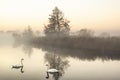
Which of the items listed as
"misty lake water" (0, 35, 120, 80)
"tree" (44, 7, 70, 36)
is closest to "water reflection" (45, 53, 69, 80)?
"misty lake water" (0, 35, 120, 80)

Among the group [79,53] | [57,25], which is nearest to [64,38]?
[57,25]

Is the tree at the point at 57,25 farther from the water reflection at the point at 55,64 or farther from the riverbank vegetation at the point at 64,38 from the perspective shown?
the water reflection at the point at 55,64

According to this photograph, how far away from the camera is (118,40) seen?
6.40m

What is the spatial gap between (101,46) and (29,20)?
124cm

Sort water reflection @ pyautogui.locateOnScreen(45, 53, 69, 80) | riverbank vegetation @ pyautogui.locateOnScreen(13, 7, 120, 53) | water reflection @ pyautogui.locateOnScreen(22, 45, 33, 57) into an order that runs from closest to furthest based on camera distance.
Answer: water reflection @ pyautogui.locateOnScreen(45, 53, 69, 80) < riverbank vegetation @ pyautogui.locateOnScreen(13, 7, 120, 53) < water reflection @ pyautogui.locateOnScreen(22, 45, 33, 57)

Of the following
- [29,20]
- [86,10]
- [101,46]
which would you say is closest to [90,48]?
[101,46]

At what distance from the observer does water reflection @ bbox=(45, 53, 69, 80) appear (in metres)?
6.32

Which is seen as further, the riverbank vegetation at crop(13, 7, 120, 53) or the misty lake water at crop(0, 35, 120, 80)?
the riverbank vegetation at crop(13, 7, 120, 53)

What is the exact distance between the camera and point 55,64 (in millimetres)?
6500

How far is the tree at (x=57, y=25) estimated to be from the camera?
6387 mm

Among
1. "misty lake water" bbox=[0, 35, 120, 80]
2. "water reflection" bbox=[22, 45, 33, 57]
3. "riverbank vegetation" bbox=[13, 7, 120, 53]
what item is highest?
"riverbank vegetation" bbox=[13, 7, 120, 53]

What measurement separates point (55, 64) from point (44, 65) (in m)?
0.18

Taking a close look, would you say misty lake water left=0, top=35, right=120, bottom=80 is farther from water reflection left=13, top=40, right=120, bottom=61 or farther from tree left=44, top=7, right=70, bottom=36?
tree left=44, top=7, right=70, bottom=36

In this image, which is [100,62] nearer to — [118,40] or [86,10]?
[118,40]
